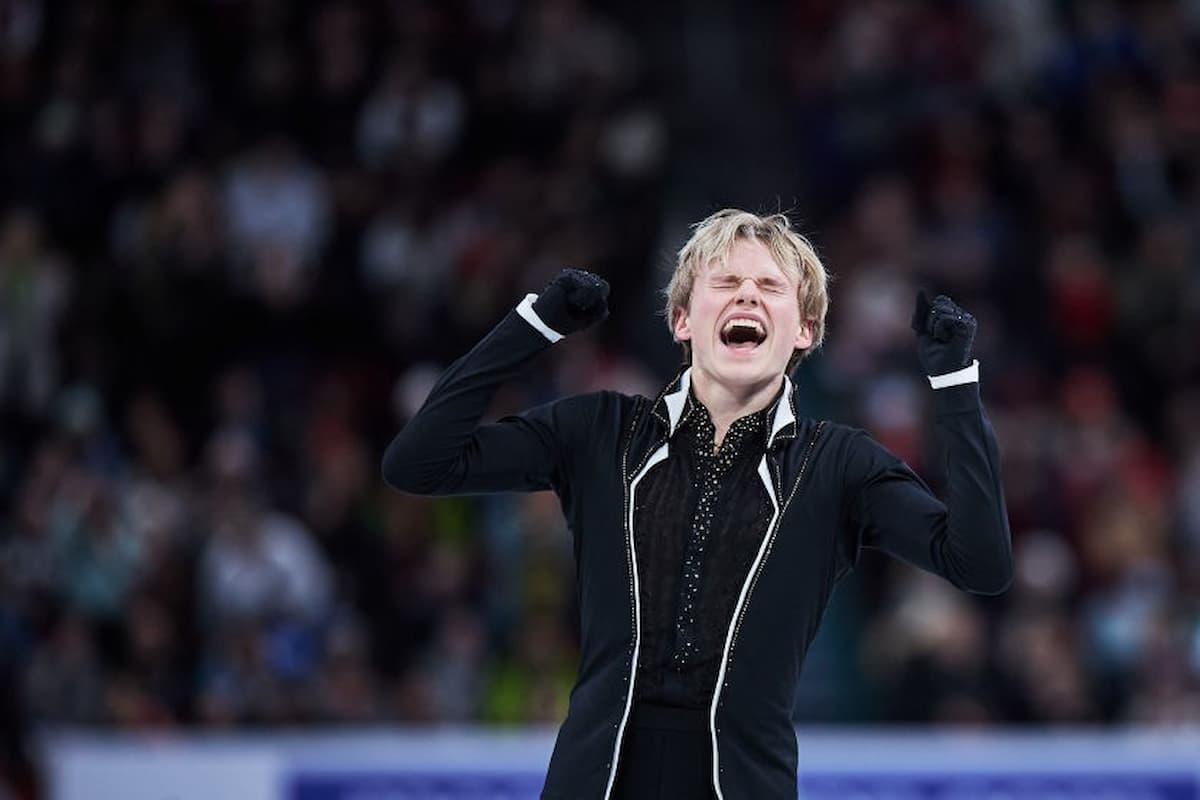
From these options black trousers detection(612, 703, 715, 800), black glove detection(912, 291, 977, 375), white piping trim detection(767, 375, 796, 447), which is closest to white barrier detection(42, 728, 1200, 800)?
white piping trim detection(767, 375, 796, 447)

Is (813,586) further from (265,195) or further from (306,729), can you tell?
(265,195)

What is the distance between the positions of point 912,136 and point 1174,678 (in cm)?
487

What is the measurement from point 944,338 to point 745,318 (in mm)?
403

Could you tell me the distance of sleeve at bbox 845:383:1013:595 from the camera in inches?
156

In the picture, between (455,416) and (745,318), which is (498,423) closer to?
(455,416)

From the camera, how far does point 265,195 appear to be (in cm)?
1324

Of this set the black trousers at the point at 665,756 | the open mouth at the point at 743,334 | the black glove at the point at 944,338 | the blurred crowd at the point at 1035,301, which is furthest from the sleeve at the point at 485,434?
the blurred crowd at the point at 1035,301

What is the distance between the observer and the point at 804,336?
4.36m

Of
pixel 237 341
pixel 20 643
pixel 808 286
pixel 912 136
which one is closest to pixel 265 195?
pixel 237 341

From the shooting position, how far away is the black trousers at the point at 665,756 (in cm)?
406

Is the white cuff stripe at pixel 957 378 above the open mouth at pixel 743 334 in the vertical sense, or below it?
below

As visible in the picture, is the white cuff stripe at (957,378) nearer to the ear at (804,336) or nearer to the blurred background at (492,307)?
the ear at (804,336)

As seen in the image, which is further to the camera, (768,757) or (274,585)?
(274,585)

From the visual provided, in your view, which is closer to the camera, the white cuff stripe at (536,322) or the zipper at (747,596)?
the zipper at (747,596)
